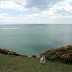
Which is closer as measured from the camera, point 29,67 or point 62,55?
point 29,67

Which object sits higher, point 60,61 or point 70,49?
point 70,49

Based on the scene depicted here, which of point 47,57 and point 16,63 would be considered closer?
point 16,63

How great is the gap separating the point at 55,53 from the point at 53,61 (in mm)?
1342

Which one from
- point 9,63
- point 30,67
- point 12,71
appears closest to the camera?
point 12,71

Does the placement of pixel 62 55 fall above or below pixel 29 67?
above

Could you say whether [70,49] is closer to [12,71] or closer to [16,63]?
[16,63]

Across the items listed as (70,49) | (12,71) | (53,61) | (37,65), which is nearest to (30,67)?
(37,65)

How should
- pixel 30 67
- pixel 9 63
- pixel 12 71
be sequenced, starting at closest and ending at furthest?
pixel 12 71 → pixel 30 67 → pixel 9 63

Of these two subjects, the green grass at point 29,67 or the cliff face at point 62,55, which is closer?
the green grass at point 29,67

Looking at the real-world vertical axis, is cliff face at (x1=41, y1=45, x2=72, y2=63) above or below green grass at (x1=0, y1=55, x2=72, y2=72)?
above

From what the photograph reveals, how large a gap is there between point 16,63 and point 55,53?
6.11 meters

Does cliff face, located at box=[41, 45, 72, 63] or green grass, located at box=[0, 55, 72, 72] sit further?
cliff face, located at box=[41, 45, 72, 63]

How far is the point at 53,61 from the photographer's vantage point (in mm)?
25328

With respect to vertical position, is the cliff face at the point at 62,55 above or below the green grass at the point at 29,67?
above
